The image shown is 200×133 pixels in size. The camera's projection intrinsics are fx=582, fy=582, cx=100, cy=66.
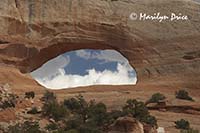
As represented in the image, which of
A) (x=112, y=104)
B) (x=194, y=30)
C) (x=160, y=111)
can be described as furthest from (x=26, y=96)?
(x=194, y=30)

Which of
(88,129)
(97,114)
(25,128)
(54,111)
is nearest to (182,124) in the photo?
(97,114)

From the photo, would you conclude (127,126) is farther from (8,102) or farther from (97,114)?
(8,102)

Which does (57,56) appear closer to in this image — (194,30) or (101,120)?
(194,30)

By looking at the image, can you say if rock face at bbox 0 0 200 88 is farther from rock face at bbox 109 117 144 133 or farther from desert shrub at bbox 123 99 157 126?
rock face at bbox 109 117 144 133

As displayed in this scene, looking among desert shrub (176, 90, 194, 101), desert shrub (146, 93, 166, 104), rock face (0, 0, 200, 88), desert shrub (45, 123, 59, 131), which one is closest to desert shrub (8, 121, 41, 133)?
desert shrub (45, 123, 59, 131)

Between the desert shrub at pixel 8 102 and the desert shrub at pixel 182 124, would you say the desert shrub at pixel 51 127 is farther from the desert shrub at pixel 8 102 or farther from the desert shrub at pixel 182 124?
the desert shrub at pixel 182 124
